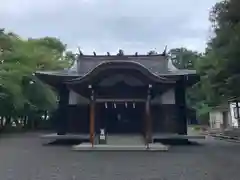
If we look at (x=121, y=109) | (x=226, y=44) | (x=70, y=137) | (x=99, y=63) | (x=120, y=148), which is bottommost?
(x=120, y=148)

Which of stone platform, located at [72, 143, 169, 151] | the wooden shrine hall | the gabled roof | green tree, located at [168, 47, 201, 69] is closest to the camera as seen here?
stone platform, located at [72, 143, 169, 151]

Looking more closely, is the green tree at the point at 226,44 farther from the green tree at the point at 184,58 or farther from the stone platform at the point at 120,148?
the green tree at the point at 184,58

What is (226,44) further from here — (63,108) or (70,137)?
(63,108)

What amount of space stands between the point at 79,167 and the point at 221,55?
11.0m

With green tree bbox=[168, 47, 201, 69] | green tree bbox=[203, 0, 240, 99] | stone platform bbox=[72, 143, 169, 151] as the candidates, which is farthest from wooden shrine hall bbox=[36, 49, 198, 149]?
green tree bbox=[168, 47, 201, 69]

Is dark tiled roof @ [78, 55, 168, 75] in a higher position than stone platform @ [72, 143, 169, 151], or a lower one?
higher

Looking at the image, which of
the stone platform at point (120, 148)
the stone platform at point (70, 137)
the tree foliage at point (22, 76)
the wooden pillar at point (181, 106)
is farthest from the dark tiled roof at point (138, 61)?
the stone platform at point (120, 148)

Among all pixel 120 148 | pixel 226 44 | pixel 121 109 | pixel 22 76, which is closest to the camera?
pixel 120 148

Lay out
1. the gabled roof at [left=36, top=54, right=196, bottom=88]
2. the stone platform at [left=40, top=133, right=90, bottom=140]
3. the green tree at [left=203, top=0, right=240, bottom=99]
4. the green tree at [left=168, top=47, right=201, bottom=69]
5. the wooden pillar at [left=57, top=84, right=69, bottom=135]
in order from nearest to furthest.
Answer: the green tree at [left=203, top=0, right=240, bottom=99] → the stone platform at [left=40, top=133, right=90, bottom=140] → the gabled roof at [left=36, top=54, right=196, bottom=88] → the wooden pillar at [left=57, top=84, right=69, bottom=135] → the green tree at [left=168, top=47, right=201, bottom=69]

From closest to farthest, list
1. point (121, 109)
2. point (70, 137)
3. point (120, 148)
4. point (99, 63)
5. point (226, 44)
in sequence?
point (120, 148) < point (226, 44) < point (70, 137) < point (121, 109) < point (99, 63)

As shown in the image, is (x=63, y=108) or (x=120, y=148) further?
(x=63, y=108)

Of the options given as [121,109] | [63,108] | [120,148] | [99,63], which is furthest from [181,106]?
[63,108]

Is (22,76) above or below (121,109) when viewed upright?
above

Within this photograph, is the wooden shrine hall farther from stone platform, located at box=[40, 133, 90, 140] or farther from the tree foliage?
the tree foliage
